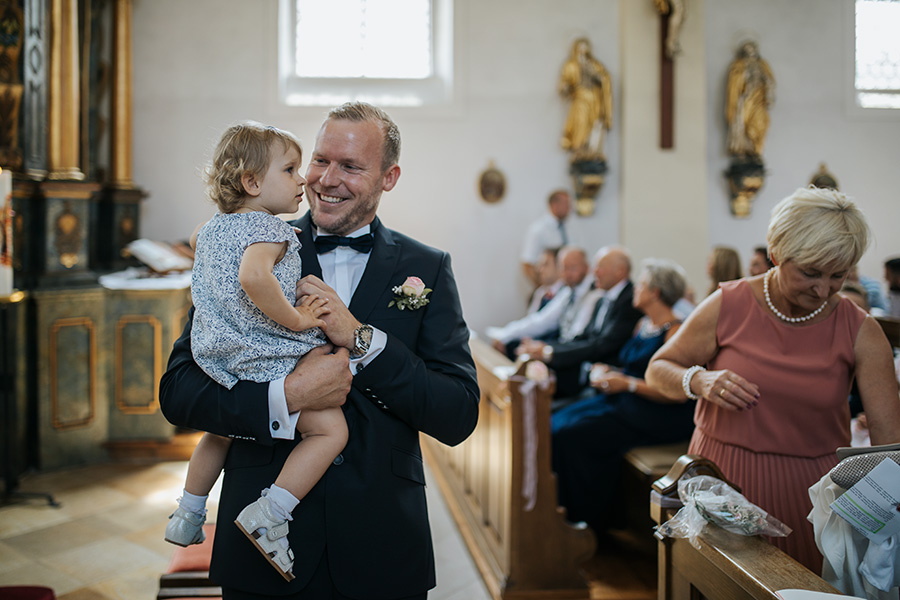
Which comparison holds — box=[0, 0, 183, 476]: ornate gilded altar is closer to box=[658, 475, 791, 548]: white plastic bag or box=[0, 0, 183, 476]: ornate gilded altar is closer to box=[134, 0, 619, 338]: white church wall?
box=[134, 0, 619, 338]: white church wall

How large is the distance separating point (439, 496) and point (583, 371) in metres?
1.27

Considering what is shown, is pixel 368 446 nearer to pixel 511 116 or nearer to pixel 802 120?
pixel 511 116

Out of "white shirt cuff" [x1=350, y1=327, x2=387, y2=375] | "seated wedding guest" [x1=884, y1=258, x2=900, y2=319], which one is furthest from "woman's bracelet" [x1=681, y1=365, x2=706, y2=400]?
"seated wedding guest" [x1=884, y1=258, x2=900, y2=319]

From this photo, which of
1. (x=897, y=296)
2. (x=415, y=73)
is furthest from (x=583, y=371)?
(x=415, y=73)

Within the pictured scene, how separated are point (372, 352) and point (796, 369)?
1246 mm

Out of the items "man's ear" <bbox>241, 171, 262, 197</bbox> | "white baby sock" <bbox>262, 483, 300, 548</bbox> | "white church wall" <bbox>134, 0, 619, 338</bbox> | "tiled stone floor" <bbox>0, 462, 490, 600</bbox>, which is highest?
"white church wall" <bbox>134, 0, 619, 338</bbox>

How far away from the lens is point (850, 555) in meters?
1.60

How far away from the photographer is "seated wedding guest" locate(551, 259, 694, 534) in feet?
13.0

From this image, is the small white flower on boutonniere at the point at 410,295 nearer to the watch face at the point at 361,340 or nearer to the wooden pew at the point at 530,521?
the watch face at the point at 361,340

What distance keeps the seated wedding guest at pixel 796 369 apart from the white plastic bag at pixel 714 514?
0.91 ft

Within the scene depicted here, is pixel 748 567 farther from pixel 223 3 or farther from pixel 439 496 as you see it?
pixel 223 3

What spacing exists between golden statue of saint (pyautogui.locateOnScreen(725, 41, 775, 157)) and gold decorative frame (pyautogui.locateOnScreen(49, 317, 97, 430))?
6.44m

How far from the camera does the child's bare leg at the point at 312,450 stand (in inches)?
62.8

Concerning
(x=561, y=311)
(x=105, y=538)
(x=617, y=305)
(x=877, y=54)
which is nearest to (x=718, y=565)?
(x=617, y=305)
